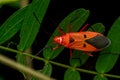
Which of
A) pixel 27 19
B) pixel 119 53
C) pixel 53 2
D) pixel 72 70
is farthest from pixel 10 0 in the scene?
pixel 53 2

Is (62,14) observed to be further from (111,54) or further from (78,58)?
(111,54)

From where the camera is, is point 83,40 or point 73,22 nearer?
point 73,22

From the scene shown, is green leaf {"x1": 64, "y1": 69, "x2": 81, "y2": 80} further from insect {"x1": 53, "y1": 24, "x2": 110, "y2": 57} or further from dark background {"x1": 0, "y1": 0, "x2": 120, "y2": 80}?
dark background {"x1": 0, "y1": 0, "x2": 120, "y2": 80}

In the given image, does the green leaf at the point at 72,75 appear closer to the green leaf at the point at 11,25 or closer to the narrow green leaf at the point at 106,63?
the narrow green leaf at the point at 106,63

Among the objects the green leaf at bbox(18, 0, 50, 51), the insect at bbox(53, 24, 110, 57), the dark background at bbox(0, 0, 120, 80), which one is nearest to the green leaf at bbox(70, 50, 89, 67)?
the insect at bbox(53, 24, 110, 57)

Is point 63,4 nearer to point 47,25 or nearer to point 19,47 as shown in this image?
point 47,25

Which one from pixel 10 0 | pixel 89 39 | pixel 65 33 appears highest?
pixel 10 0

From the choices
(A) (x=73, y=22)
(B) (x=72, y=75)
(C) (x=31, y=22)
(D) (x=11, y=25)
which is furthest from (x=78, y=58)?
(D) (x=11, y=25)
